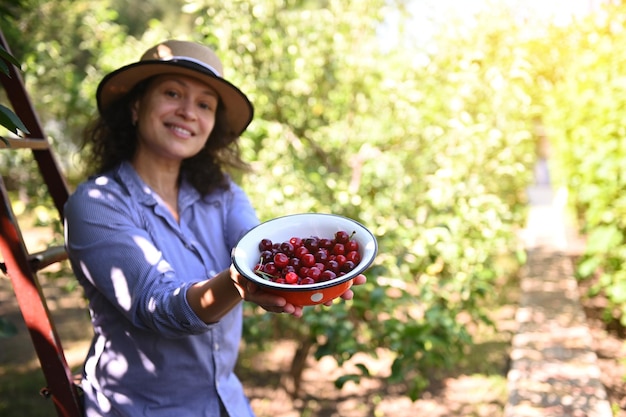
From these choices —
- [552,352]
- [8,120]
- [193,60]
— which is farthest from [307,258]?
[552,352]

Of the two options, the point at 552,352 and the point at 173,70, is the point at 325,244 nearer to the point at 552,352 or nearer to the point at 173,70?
the point at 173,70

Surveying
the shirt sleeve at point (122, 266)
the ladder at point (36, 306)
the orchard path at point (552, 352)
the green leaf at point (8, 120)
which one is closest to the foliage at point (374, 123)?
the orchard path at point (552, 352)

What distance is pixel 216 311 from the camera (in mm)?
1341

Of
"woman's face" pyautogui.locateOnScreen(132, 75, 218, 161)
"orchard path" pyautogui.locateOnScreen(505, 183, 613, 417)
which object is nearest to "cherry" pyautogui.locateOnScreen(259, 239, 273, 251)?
"woman's face" pyautogui.locateOnScreen(132, 75, 218, 161)

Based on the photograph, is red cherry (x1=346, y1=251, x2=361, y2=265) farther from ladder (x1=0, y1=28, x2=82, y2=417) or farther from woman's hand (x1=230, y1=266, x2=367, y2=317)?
ladder (x1=0, y1=28, x2=82, y2=417)

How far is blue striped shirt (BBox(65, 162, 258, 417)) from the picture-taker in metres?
1.44

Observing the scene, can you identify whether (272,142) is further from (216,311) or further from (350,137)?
(216,311)

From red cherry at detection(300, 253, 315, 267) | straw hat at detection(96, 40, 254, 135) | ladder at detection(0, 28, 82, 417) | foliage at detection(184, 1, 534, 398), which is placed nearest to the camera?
red cherry at detection(300, 253, 315, 267)

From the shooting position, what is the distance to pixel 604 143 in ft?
11.9

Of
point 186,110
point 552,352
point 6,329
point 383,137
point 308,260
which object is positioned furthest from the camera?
point 383,137

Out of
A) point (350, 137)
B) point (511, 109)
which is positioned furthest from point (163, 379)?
point (511, 109)

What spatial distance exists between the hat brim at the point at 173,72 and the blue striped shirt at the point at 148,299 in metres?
0.29

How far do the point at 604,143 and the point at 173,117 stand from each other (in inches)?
114

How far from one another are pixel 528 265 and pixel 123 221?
16.1 feet
